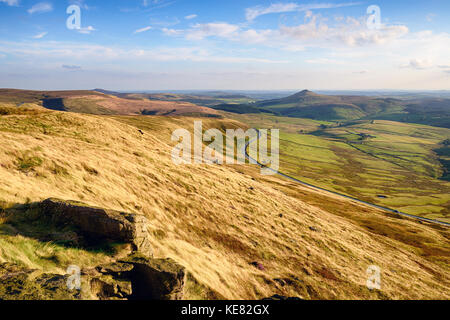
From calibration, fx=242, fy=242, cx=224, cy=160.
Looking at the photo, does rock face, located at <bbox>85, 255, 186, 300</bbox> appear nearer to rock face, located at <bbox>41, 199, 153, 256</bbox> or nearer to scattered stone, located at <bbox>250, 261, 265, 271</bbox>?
rock face, located at <bbox>41, 199, 153, 256</bbox>

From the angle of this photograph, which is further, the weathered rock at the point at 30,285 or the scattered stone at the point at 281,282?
the scattered stone at the point at 281,282

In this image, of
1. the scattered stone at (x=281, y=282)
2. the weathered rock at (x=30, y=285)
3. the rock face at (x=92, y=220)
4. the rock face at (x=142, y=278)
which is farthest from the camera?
the scattered stone at (x=281, y=282)

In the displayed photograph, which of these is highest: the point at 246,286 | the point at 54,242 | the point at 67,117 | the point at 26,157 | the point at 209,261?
the point at 67,117

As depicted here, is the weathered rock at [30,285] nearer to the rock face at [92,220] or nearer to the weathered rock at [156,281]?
the weathered rock at [156,281]

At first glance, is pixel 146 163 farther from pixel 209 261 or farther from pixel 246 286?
pixel 246 286

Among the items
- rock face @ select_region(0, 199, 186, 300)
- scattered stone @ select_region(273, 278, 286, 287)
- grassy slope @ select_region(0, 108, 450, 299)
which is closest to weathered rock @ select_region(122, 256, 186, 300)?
rock face @ select_region(0, 199, 186, 300)

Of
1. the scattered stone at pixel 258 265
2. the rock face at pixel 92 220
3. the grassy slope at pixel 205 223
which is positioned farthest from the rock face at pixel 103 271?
the scattered stone at pixel 258 265
